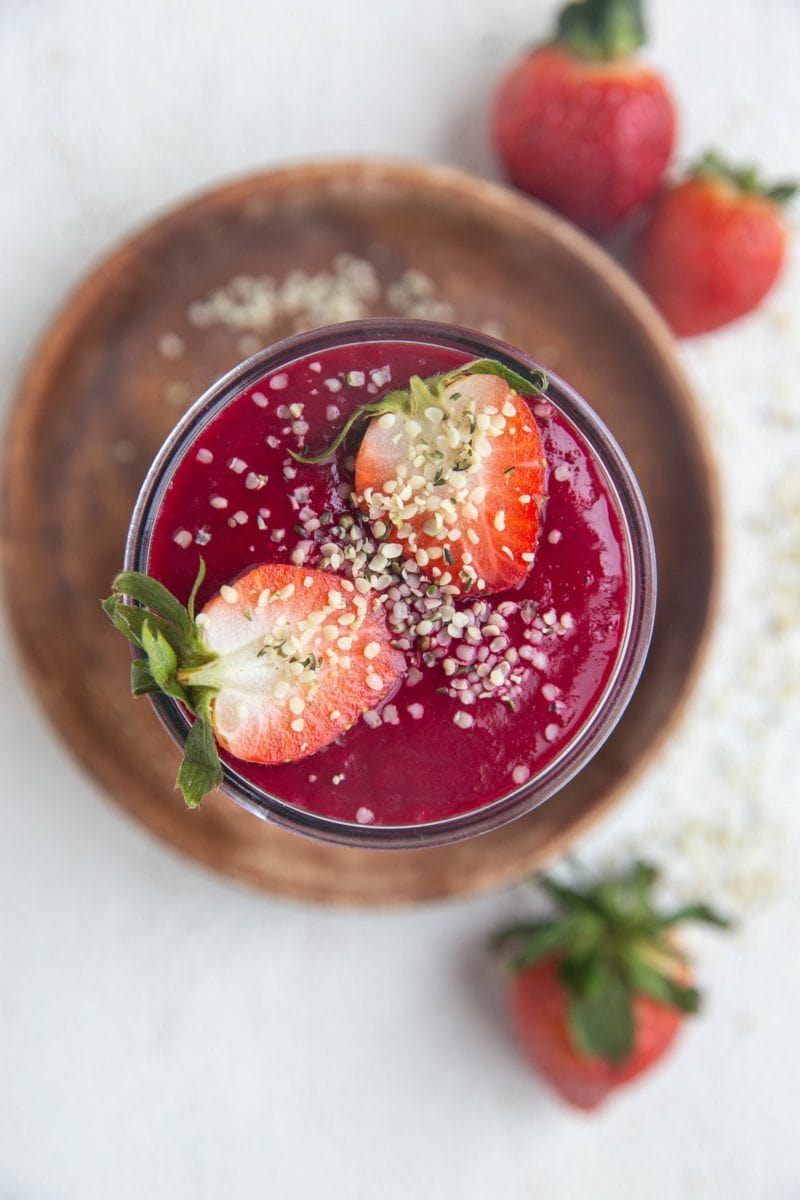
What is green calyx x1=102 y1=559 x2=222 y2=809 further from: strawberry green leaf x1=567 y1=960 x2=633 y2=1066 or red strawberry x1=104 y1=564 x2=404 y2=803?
strawberry green leaf x1=567 y1=960 x2=633 y2=1066

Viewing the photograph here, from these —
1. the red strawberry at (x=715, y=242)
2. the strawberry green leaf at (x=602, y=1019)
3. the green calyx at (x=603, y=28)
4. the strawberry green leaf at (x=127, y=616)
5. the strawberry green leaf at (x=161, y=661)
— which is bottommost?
the strawberry green leaf at (x=602, y=1019)

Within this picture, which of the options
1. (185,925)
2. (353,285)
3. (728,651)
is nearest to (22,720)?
(185,925)

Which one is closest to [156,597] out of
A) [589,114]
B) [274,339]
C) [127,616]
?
[127,616]

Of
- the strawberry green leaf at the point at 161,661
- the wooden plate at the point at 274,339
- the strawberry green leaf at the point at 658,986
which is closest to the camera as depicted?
the strawberry green leaf at the point at 161,661

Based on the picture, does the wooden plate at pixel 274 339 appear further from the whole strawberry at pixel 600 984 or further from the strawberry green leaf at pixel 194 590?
the strawberry green leaf at pixel 194 590

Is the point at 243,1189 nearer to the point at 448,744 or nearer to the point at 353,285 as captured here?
the point at 448,744

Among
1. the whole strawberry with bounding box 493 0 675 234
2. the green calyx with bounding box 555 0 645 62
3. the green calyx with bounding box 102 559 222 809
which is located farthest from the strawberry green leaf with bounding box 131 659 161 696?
the green calyx with bounding box 555 0 645 62

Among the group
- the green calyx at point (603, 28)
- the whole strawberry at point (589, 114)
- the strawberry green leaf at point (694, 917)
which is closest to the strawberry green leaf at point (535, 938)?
the strawberry green leaf at point (694, 917)
